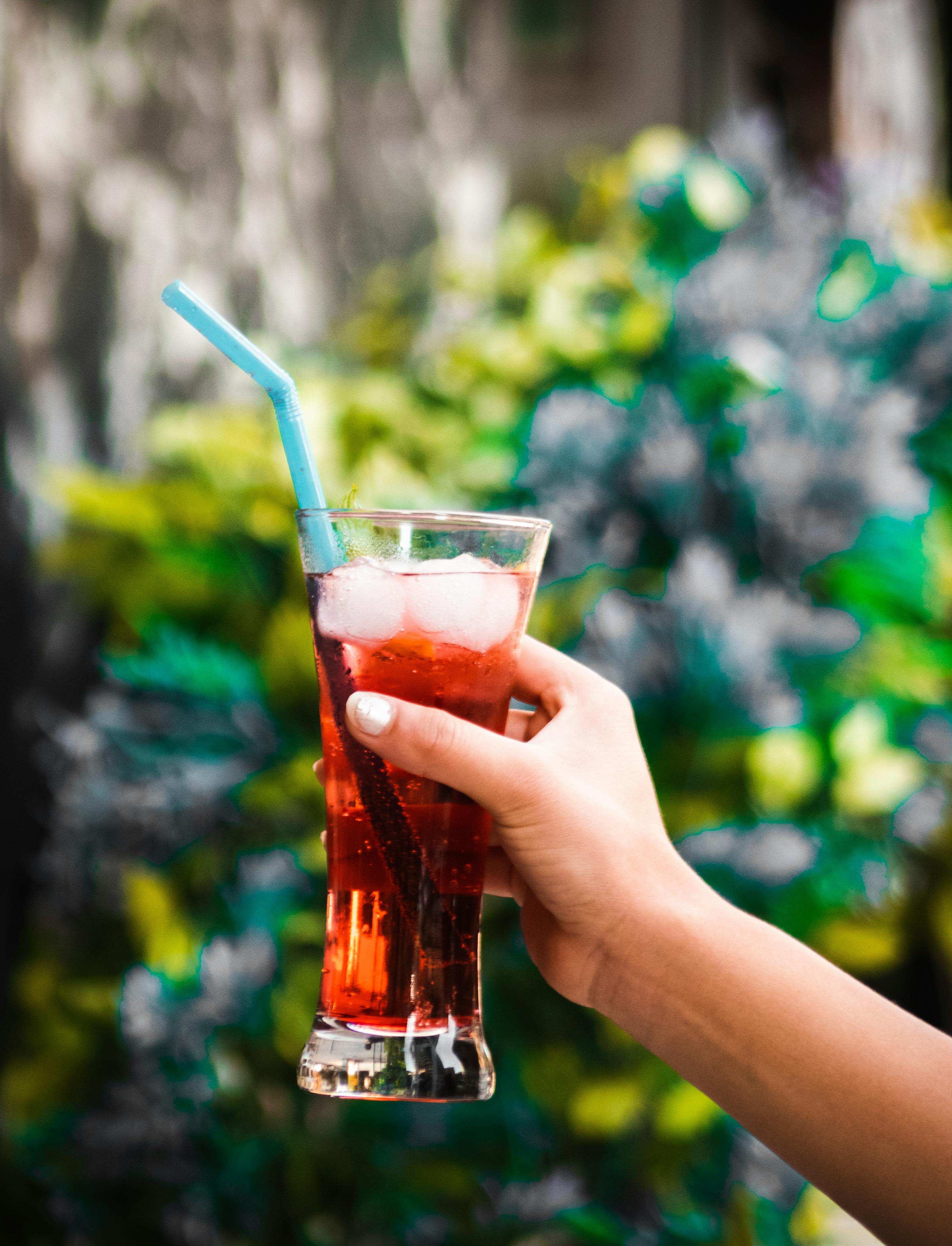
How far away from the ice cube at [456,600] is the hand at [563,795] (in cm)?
8

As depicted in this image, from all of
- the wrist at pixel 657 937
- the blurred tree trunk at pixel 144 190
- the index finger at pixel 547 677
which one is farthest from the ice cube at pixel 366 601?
the blurred tree trunk at pixel 144 190

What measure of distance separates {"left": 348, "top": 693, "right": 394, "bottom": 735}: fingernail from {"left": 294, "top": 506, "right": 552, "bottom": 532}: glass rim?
159 mm

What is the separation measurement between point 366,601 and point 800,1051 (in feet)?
1.87

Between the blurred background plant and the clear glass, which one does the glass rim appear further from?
the blurred background plant

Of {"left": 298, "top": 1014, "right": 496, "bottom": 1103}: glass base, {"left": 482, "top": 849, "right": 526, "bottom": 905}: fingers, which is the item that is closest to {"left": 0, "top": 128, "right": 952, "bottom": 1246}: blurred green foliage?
{"left": 482, "top": 849, "right": 526, "bottom": 905}: fingers

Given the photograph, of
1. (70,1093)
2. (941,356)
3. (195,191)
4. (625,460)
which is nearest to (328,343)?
(195,191)

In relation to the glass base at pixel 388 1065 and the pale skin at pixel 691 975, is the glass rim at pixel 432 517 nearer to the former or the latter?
the pale skin at pixel 691 975

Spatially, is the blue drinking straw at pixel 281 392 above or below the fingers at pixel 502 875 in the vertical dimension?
above

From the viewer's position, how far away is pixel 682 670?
6.15 ft

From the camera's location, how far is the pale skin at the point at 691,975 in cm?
97

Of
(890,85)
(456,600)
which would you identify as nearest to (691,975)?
(456,600)

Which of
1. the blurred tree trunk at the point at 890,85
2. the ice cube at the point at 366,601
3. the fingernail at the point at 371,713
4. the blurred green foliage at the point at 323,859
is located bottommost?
the blurred green foliage at the point at 323,859

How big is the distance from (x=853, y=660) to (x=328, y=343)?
183cm

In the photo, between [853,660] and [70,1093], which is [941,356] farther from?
[70,1093]
